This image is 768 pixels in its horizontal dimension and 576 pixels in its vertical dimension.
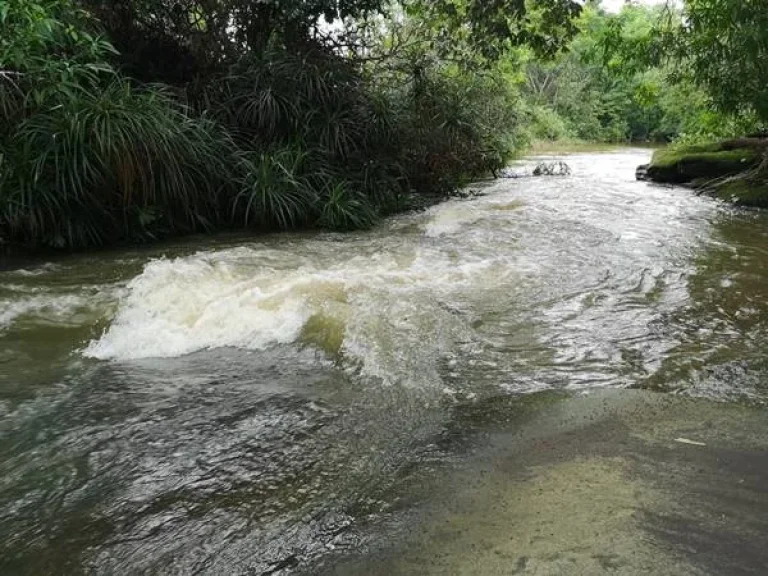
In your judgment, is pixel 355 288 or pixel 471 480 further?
pixel 355 288

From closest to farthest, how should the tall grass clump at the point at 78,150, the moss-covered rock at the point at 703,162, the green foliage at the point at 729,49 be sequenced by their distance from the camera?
1. the tall grass clump at the point at 78,150
2. the green foliage at the point at 729,49
3. the moss-covered rock at the point at 703,162

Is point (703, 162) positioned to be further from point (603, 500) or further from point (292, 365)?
point (603, 500)

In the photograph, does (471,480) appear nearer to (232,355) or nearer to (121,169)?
(232,355)

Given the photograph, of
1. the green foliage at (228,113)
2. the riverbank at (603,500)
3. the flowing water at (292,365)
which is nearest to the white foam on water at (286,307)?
the flowing water at (292,365)

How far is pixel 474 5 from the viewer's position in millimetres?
7281

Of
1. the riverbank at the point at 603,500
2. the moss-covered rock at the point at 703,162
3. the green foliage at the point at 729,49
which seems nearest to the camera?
the riverbank at the point at 603,500

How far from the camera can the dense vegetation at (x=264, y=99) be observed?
5.74 m

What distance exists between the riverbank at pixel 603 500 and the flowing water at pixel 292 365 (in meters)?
0.21

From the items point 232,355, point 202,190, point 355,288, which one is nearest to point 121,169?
point 202,190

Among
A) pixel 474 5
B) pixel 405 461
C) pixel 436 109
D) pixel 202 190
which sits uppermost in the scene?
pixel 474 5

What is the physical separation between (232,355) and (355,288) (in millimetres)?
1302

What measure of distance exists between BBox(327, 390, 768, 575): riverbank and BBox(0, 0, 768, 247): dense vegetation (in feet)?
14.7

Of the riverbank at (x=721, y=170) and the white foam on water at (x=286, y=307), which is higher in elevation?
the riverbank at (x=721, y=170)

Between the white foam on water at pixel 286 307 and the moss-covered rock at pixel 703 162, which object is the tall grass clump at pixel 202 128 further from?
the moss-covered rock at pixel 703 162
